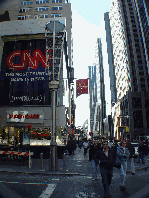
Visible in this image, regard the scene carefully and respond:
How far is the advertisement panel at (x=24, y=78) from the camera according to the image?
25.1m

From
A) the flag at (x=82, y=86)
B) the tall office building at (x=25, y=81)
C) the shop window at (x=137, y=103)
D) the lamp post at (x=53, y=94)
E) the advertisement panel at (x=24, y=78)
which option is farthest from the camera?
the shop window at (x=137, y=103)

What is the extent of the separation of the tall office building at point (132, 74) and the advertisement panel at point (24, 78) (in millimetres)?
54239

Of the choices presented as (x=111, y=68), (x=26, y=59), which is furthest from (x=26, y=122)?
(x=111, y=68)

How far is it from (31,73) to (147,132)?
212 ft

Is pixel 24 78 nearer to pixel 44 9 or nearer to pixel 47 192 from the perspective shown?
pixel 47 192

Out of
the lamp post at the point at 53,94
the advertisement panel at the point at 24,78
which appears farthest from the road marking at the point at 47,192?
the advertisement panel at the point at 24,78

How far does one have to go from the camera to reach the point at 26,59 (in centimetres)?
2623

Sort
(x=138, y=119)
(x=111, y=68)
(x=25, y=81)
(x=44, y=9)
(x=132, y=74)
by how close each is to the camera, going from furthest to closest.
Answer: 1. (x=111, y=68)
2. (x=132, y=74)
3. (x=138, y=119)
4. (x=44, y=9)
5. (x=25, y=81)

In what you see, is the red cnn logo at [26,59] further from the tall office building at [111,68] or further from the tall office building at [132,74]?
the tall office building at [111,68]

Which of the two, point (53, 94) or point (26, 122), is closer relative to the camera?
point (53, 94)

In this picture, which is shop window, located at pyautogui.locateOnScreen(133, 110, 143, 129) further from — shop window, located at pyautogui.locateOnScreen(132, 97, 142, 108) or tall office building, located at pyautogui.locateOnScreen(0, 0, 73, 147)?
tall office building, located at pyautogui.locateOnScreen(0, 0, 73, 147)

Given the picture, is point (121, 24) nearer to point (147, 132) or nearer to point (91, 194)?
point (147, 132)

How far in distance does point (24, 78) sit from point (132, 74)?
74.0 meters


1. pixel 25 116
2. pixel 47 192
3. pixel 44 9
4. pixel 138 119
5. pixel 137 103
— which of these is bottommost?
pixel 47 192
